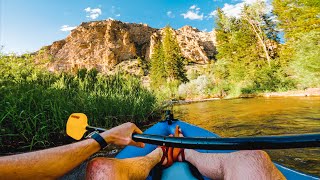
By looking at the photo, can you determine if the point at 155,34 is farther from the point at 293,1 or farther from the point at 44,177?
the point at 44,177

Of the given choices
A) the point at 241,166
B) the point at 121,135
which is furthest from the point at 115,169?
the point at 241,166

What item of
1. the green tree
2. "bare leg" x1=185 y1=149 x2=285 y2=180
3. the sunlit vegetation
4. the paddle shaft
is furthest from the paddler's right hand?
the green tree

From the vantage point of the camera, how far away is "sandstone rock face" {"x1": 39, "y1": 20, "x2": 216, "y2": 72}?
174 feet

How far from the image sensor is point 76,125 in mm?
1490

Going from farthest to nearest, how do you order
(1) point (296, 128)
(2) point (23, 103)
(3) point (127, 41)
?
(3) point (127, 41) < (1) point (296, 128) < (2) point (23, 103)

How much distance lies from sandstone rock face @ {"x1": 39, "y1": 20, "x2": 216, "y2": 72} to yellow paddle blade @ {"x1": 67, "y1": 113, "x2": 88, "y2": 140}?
4936cm

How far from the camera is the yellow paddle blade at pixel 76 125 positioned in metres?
1.48

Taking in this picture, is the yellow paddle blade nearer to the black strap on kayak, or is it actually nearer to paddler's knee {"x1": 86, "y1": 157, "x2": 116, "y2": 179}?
paddler's knee {"x1": 86, "y1": 157, "x2": 116, "y2": 179}

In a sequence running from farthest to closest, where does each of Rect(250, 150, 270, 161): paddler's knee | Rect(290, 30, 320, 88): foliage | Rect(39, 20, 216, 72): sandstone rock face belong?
Rect(39, 20, 216, 72): sandstone rock face
Rect(290, 30, 320, 88): foliage
Rect(250, 150, 270, 161): paddler's knee

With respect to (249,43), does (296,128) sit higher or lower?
lower

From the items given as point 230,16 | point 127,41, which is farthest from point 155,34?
point 230,16

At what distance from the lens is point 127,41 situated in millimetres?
56750

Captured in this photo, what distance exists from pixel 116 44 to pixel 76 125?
56602mm

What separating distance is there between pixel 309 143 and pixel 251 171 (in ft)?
1.62
